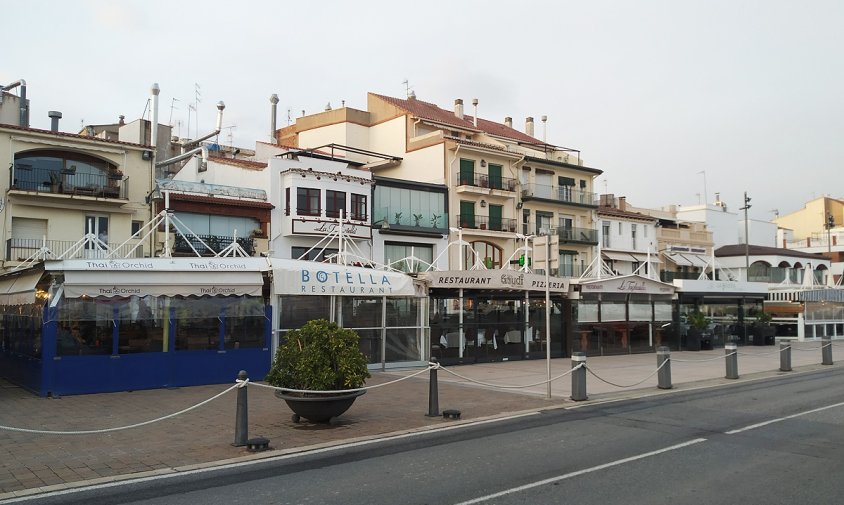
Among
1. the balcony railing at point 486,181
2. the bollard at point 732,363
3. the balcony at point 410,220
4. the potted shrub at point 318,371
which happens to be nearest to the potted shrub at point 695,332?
the bollard at point 732,363

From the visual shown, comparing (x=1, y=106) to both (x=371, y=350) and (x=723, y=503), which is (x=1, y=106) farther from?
(x=723, y=503)

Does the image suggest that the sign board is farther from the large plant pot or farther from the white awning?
the white awning

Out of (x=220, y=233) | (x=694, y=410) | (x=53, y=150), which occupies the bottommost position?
(x=694, y=410)

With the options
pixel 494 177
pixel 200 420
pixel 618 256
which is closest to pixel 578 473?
pixel 200 420

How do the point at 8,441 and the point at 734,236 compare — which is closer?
the point at 8,441

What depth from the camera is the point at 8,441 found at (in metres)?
10.4

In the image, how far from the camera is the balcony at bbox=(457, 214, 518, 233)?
43.5 meters

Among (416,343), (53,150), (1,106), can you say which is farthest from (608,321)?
(1,106)

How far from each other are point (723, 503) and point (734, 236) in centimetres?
6908

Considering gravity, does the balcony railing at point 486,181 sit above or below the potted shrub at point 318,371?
above

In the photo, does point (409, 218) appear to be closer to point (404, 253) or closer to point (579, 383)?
point (404, 253)

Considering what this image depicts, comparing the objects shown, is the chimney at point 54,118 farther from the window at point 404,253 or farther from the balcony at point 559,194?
the balcony at point 559,194

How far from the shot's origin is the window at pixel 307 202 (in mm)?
34688

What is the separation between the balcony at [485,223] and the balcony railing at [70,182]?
20.1m
